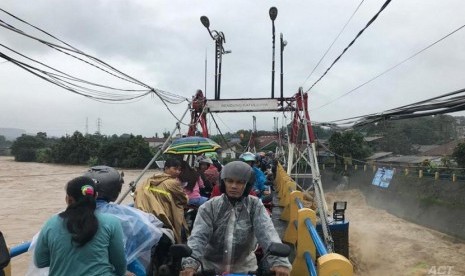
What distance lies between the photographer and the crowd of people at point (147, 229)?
8.13 ft

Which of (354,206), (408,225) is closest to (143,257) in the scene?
(408,225)

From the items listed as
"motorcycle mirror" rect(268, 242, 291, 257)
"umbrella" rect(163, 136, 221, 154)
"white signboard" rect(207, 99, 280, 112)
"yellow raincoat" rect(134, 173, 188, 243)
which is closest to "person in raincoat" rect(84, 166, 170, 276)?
"yellow raincoat" rect(134, 173, 188, 243)

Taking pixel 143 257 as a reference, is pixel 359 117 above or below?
above

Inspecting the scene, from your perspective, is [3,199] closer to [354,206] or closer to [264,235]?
[354,206]

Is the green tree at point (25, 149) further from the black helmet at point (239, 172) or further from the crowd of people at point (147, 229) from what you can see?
the black helmet at point (239, 172)

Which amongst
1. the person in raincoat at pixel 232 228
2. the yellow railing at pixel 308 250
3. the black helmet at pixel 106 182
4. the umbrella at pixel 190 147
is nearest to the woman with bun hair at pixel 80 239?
the black helmet at pixel 106 182

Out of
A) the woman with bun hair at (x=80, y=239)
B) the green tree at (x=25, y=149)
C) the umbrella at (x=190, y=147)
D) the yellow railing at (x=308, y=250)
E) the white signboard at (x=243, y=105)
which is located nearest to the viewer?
the woman with bun hair at (x=80, y=239)

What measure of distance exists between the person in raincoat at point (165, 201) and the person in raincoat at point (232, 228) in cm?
122

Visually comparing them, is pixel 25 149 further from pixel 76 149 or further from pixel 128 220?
pixel 128 220

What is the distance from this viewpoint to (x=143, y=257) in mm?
3547

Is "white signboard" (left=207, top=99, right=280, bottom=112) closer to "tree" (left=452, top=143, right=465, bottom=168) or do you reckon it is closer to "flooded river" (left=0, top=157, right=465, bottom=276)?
"flooded river" (left=0, top=157, right=465, bottom=276)

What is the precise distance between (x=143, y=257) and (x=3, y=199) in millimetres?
33479

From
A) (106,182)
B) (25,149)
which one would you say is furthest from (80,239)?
(25,149)

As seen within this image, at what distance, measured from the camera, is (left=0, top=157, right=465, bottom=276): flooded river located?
14000mm
